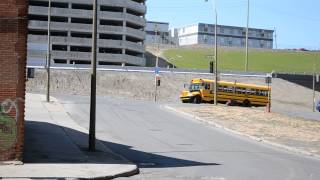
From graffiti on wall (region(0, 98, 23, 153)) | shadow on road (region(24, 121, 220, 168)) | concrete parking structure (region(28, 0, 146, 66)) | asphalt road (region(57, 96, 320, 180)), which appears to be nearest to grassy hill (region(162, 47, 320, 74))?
concrete parking structure (region(28, 0, 146, 66))

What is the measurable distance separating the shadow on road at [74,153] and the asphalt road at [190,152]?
4 centimetres

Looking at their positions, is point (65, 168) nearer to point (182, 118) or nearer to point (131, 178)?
point (131, 178)

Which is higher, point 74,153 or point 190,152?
point 74,153

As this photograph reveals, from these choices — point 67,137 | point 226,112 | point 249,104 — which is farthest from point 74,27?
point 67,137

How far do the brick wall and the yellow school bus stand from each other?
5384cm

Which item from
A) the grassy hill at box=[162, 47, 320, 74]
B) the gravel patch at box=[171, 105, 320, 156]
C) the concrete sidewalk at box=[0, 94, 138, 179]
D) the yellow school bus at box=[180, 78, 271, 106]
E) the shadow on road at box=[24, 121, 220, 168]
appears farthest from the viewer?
the grassy hill at box=[162, 47, 320, 74]

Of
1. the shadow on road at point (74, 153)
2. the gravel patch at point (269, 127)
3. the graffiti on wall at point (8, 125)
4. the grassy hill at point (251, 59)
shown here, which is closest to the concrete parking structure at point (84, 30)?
the grassy hill at point (251, 59)

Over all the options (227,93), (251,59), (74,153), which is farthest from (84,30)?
(74,153)

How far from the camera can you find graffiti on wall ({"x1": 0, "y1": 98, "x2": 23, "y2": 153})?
17828mm

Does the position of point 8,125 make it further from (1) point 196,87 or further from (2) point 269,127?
(1) point 196,87

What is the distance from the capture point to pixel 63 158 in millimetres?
20188

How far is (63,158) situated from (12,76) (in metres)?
3.54

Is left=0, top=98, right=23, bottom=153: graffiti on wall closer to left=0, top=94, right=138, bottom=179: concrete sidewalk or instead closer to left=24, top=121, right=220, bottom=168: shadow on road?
left=0, top=94, right=138, bottom=179: concrete sidewalk

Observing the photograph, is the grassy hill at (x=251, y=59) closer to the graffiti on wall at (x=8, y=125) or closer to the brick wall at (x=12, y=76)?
the brick wall at (x=12, y=76)
